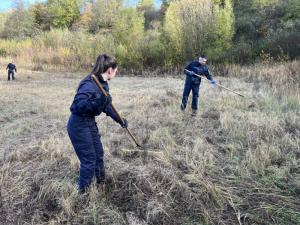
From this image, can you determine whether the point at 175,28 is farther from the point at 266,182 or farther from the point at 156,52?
the point at 266,182

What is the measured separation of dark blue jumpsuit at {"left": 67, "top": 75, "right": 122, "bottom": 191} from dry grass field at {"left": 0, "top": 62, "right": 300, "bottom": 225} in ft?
1.19

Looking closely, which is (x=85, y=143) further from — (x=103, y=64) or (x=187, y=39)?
(x=187, y=39)

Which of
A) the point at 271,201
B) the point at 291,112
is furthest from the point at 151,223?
the point at 291,112

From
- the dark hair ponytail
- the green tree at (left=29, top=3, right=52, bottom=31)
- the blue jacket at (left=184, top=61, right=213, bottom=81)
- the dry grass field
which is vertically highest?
the green tree at (left=29, top=3, right=52, bottom=31)

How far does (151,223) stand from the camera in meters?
3.98

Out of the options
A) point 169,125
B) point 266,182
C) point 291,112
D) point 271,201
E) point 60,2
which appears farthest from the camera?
point 60,2

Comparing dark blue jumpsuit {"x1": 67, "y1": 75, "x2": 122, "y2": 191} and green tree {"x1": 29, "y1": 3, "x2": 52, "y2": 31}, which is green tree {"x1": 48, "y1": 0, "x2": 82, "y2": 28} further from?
dark blue jumpsuit {"x1": 67, "y1": 75, "x2": 122, "y2": 191}

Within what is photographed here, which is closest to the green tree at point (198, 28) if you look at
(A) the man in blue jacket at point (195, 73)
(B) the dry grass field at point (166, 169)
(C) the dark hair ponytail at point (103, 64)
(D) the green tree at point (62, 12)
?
(B) the dry grass field at point (166, 169)

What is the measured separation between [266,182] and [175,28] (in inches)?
673

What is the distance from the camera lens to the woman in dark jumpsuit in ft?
12.8

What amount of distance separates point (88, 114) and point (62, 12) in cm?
3697

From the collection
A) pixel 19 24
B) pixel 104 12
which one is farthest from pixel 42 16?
pixel 104 12

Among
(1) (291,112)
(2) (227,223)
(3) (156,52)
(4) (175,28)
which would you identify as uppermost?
(4) (175,28)

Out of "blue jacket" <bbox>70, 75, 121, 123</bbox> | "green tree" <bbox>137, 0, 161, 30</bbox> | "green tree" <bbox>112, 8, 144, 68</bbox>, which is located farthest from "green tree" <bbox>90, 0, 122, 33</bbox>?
"blue jacket" <bbox>70, 75, 121, 123</bbox>
